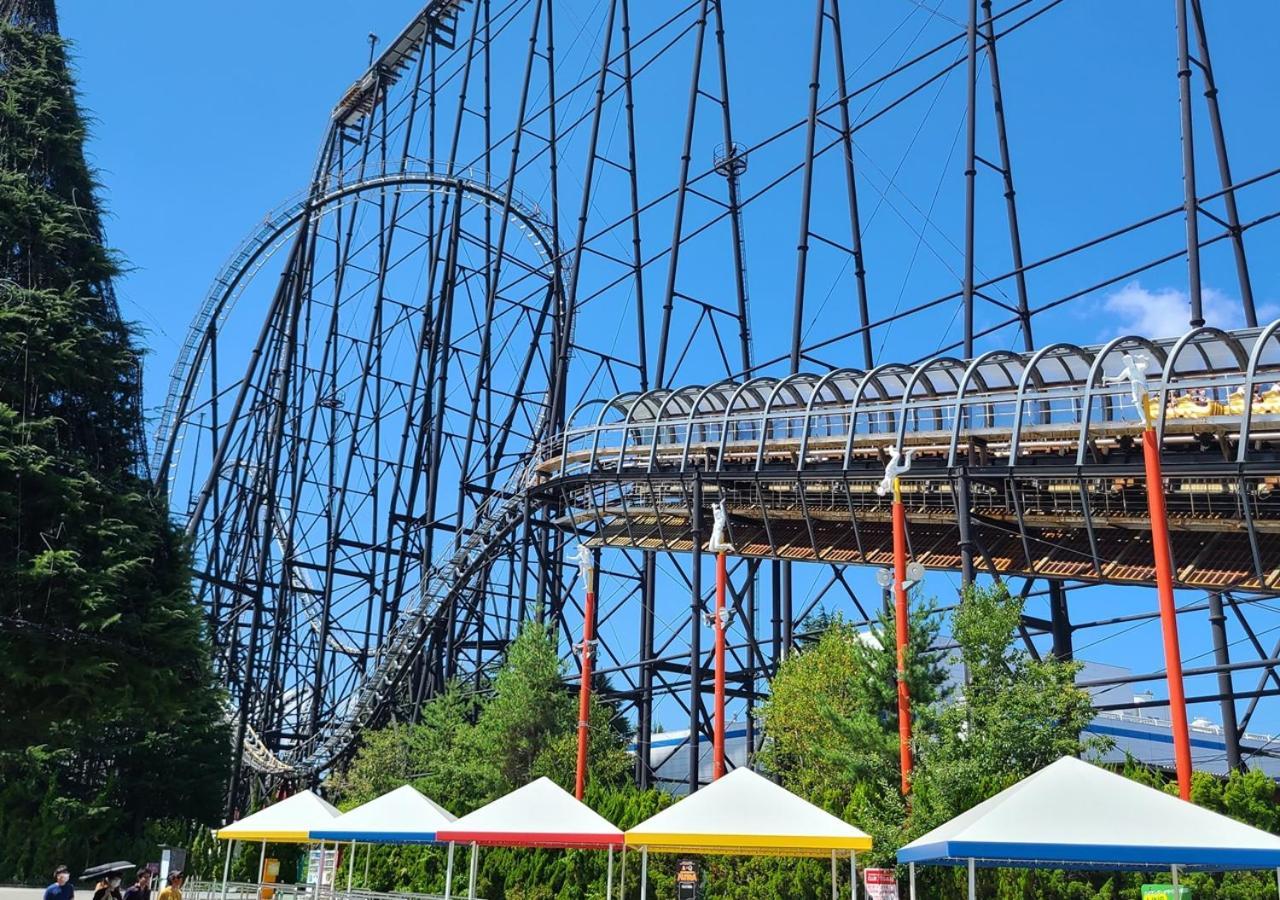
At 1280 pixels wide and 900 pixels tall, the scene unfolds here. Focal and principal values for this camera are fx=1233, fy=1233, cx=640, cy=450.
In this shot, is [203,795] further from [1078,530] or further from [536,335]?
[1078,530]

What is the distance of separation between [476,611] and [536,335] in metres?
8.17

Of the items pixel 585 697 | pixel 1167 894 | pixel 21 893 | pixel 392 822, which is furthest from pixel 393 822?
pixel 21 893

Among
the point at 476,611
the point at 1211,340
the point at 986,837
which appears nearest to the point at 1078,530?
the point at 1211,340

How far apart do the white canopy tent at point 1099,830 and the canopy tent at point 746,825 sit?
1893 mm

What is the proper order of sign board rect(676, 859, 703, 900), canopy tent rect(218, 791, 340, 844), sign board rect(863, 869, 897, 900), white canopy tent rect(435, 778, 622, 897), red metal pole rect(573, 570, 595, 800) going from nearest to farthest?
sign board rect(863, 869, 897, 900)
white canopy tent rect(435, 778, 622, 897)
sign board rect(676, 859, 703, 900)
canopy tent rect(218, 791, 340, 844)
red metal pole rect(573, 570, 595, 800)

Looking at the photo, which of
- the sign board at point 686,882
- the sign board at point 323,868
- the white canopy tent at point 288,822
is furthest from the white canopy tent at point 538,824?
the white canopy tent at point 288,822

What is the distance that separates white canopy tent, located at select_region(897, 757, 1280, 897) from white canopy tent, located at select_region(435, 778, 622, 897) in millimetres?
4374

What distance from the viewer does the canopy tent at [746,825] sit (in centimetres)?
1053

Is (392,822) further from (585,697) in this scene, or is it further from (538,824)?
(585,697)

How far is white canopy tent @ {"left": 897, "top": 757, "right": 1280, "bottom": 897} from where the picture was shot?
7.75 metres

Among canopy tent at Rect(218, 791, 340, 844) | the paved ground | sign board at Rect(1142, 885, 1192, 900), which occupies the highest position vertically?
canopy tent at Rect(218, 791, 340, 844)

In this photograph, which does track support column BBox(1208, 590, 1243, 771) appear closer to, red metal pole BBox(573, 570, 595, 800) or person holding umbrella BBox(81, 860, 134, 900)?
red metal pole BBox(573, 570, 595, 800)

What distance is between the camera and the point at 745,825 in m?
10.8

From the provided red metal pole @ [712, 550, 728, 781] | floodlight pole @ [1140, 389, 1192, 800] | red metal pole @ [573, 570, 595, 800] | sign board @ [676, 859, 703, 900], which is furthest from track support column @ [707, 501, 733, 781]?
floodlight pole @ [1140, 389, 1192, 800]
